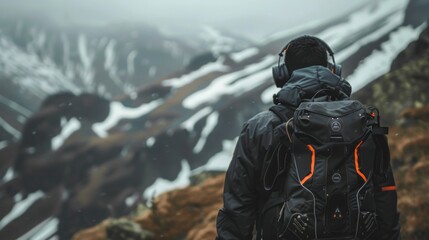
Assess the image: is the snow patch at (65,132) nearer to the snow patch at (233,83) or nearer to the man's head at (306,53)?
the snow patch at (233,83)

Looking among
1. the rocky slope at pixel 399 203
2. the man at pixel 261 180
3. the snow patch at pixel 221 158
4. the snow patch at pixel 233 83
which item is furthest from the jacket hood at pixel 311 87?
Result: the snow patch at pixel 233 83

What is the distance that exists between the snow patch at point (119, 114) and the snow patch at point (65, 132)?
7.90m

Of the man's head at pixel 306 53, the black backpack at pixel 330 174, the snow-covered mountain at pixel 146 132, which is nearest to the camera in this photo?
the black backpack at pixel 330 174

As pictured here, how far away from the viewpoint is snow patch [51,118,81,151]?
445 ft

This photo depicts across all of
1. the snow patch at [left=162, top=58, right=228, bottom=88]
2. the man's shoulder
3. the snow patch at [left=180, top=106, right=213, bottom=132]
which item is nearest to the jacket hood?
the man's shoulder

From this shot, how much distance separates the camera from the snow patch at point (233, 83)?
120625 millimetres

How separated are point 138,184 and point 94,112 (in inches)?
2098

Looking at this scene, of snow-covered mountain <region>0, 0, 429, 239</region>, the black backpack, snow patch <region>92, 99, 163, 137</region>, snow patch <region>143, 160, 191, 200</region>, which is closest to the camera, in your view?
the black backpack

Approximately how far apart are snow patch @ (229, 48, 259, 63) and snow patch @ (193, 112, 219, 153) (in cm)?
4501

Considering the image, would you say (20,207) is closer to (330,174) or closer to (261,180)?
(261,180)

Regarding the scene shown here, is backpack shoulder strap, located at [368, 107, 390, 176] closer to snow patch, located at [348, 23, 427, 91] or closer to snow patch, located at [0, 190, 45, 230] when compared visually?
snow patch, located at [348, 23, 427, 91]

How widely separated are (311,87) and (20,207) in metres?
127

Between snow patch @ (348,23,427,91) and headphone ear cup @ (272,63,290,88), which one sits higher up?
headphone ear cup @ (272,63,290,88)

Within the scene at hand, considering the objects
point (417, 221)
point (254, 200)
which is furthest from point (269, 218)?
point (417, 221)
